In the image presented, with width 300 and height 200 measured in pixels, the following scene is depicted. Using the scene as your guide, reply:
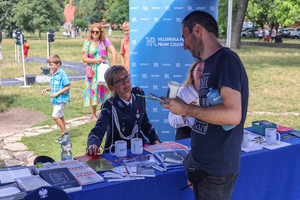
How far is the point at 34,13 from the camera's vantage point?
5194 cm

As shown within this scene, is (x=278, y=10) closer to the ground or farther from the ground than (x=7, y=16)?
closer to the ground

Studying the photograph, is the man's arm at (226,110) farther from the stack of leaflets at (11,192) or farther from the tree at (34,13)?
the tree at (34,13)

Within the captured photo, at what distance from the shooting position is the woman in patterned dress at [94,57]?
6841 millimetres

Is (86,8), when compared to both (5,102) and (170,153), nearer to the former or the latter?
(5,102)

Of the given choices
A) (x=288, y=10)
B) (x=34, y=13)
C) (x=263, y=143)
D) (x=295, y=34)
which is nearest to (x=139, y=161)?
(x=263, y=143)

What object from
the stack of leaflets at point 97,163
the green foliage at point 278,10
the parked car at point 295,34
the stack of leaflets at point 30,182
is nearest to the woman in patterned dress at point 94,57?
→ the stack of leaflets at point 97,163

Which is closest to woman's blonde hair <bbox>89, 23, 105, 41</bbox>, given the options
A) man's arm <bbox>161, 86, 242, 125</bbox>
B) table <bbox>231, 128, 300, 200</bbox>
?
table <bbox>231, 128, 300, 200</bbox>

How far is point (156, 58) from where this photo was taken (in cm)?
545

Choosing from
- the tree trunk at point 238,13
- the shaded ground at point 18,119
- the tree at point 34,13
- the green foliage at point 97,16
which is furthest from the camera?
the green foliage at point 97,16

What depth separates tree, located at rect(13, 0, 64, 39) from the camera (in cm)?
5072

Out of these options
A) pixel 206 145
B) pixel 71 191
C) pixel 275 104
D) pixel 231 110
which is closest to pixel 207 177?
pixel 206 145

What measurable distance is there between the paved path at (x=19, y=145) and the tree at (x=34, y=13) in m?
46.5

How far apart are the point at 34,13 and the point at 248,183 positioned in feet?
178

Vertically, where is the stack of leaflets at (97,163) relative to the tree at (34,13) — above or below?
below
